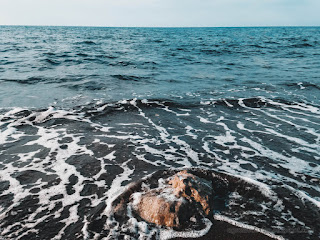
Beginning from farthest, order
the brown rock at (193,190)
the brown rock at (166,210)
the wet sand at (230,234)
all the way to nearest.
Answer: the brown rock at (193,190)
the brown rock at (166,210)
the wet sand at (230,234)

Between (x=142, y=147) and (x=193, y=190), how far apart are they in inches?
83.9

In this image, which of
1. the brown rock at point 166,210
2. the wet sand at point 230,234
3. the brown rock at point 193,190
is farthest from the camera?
the brown rock at point 193,190

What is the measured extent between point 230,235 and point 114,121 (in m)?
4.36

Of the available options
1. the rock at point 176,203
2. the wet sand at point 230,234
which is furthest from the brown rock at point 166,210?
the wet sand at point 230,234

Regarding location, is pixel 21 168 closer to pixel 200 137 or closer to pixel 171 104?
pixel 200 137

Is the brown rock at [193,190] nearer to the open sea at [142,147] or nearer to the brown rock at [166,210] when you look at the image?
the brown rock at [166,210]

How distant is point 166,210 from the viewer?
8.80ft

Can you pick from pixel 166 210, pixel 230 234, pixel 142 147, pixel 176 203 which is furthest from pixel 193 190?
pixel 142 147

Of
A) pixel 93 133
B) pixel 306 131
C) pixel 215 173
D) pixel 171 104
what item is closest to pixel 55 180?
pixel 93 133

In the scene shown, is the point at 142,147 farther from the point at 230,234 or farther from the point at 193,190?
the point at 230,234

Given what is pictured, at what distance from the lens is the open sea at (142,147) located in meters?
2.88

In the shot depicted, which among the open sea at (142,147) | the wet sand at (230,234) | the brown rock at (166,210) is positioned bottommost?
the open sea at (142,147)

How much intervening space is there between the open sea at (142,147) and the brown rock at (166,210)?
13cm

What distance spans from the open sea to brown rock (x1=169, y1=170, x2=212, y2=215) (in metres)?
0.27
